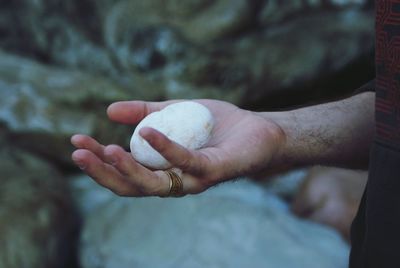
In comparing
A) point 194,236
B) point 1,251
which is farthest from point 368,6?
point 1,251

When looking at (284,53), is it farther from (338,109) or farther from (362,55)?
(338,109)

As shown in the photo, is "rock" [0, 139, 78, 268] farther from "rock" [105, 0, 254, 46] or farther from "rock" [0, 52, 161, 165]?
"rock" [105, 0, 254, 46]

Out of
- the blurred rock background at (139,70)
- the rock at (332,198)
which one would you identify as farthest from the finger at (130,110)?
the rock at (332,198)

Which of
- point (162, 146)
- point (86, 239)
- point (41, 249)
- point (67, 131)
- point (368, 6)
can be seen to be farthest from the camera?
point (368, 6)

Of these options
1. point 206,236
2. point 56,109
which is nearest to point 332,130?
point 206,236

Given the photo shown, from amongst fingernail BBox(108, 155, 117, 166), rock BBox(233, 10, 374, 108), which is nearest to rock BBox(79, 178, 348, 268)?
rock BBox(233, 10, 374, 108)

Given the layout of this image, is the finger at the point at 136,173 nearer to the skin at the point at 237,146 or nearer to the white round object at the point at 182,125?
the skin at the point at 237,146
